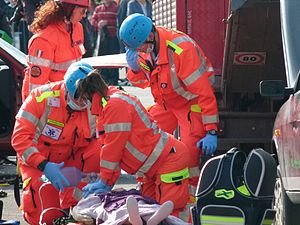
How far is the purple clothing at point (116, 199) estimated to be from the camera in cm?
650

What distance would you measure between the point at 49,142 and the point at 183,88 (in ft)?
3.60

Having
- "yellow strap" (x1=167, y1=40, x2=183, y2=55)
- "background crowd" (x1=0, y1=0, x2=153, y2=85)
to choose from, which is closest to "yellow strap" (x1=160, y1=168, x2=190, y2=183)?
"yellow strap" (x1=167, y1=40, x2=183, y2=55)

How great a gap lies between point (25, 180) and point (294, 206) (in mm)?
2035

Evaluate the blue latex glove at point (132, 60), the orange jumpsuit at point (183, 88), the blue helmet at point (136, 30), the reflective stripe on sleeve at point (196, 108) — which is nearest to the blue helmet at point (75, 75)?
the blue helmet at point (136, 30)

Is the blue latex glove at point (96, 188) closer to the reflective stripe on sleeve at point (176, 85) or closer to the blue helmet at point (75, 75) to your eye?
the blue helmet at point (75, 75)

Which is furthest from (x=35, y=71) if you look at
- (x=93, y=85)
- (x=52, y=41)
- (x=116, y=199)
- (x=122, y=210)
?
(x=122, y=210)

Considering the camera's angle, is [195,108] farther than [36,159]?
Yes

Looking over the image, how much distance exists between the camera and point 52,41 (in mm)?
8688

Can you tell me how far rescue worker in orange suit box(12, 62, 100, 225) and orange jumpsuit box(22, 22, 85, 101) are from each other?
3.02 feet

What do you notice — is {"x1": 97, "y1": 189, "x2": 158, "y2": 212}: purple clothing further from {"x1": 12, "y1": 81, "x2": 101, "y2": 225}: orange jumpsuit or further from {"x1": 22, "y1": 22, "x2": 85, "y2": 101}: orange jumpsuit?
{"x1": 22, "y1": 22, "x2": 85, "y2": 101}: orange jumpsuit

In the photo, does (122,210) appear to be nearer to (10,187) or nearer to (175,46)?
(175,46)

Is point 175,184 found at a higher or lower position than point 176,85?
lower

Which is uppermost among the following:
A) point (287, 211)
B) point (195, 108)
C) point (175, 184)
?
point (195, 108)

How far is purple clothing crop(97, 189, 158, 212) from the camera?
21.3ft
